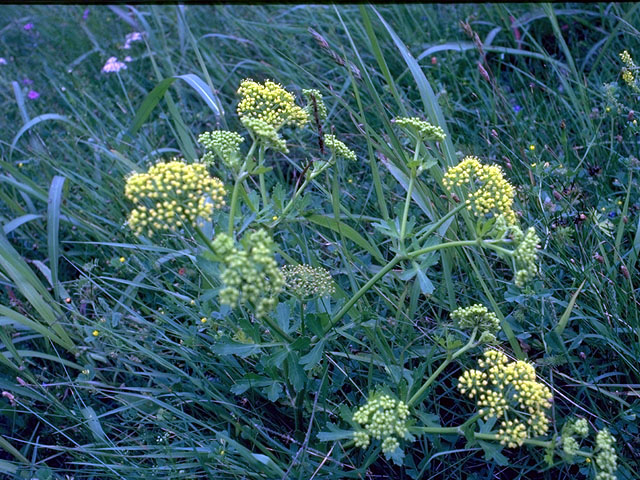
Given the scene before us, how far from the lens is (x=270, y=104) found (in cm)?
221

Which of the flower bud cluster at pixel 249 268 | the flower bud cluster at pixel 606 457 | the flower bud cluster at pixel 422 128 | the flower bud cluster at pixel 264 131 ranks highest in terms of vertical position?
the flower bud cluster at pixel 264 131

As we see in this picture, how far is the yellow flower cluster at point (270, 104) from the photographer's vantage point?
219 centimetres

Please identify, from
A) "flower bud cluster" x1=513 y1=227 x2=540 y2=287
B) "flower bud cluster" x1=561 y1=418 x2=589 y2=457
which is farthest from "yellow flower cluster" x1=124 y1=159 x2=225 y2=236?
"flower bud cluster" x1=561 y1=418 x2=589 y2=457

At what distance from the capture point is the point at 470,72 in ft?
14.6

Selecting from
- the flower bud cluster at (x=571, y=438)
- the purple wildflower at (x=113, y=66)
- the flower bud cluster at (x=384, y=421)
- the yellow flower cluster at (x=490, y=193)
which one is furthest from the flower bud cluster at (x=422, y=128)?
the purple wildflower at (x=113, y=66)

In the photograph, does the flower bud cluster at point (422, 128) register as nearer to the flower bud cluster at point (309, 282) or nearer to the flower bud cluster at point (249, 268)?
the flower bud cluster at point (309, 282)

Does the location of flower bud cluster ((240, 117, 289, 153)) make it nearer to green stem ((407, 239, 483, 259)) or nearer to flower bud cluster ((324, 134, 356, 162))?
flower bud cluster ((324, 134, 356, 162))

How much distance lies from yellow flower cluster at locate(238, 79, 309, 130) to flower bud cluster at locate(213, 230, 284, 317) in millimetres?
555

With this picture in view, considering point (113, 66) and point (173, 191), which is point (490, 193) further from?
point (113, 66)

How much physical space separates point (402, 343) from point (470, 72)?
247 centimetres

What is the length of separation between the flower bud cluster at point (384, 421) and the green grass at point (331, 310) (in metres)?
0.14

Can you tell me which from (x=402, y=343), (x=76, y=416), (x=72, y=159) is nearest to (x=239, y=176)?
(x=402, y=343)

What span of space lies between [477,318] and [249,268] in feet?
2.87

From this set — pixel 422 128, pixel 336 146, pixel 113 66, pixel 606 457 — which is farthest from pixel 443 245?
pixel 113 66
